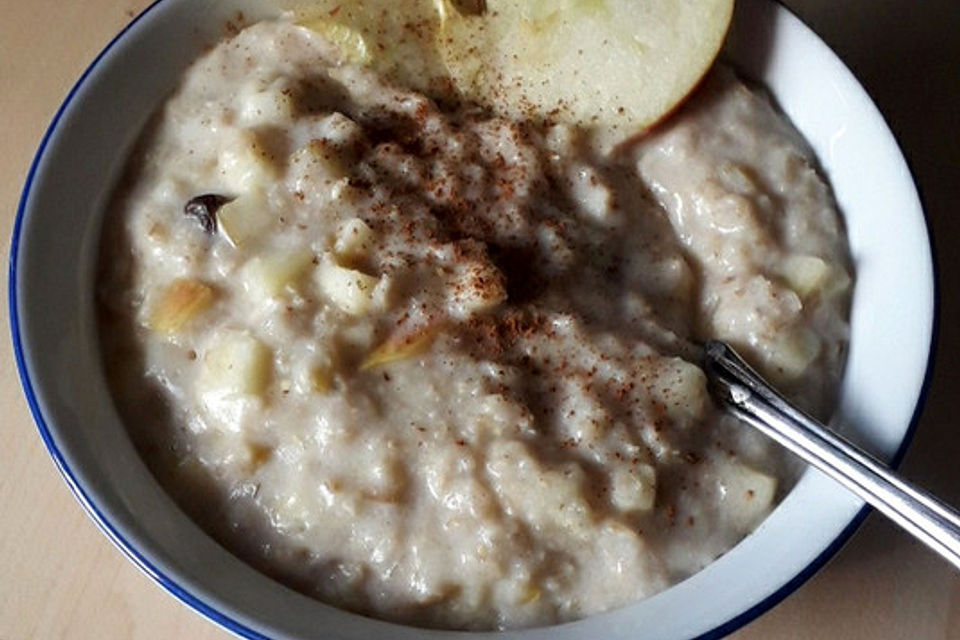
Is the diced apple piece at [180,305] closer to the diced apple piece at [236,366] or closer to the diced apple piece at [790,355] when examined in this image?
the diced apple piece at [236,366]

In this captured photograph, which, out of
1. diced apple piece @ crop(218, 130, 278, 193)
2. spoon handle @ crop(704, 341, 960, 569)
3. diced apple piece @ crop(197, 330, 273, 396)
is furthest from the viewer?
diced apple piece @ crop(218, 130, 278, 193)

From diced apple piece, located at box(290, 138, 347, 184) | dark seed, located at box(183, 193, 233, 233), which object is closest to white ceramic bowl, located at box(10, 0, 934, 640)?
dark seed, located at box(183, 193, 233, 233)

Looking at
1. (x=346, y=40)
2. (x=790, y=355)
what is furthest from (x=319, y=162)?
(x=790, y=355)

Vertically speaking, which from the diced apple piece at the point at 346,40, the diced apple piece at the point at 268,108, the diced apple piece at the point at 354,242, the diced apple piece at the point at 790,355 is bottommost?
the diced apple piece at the point at 790,355

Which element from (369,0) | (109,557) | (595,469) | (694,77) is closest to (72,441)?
(109,557)

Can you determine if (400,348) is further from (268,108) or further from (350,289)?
(268,108)

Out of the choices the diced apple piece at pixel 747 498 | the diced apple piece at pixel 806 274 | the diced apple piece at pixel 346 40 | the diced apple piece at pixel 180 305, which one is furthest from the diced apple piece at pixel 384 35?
the diced apple piece at pixel 747 498

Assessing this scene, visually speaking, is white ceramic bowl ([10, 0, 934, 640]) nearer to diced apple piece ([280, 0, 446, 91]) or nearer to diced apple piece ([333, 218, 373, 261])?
diced apple piece ([280, 0, 446, 91])
